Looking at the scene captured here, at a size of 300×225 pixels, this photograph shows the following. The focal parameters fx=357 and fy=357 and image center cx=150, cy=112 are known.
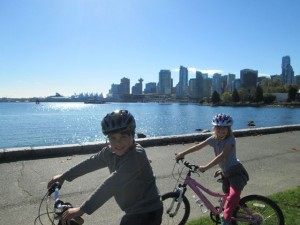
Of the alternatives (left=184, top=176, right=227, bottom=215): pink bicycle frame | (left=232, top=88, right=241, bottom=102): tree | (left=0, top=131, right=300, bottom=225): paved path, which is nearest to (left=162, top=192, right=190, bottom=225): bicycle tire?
(left=184, top=176, right=227, bottom=215): pink bicycle frame

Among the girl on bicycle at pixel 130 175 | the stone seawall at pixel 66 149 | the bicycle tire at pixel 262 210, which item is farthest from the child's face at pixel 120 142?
the stone seawall at pixel 66 149

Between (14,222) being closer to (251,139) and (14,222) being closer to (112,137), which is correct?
(112,137)

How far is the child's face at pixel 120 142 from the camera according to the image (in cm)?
304

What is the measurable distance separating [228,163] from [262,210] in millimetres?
811

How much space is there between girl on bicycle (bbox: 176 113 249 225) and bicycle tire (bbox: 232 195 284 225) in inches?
7.8

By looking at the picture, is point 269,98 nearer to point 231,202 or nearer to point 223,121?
point 223,121

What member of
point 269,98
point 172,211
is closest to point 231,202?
point 172,211

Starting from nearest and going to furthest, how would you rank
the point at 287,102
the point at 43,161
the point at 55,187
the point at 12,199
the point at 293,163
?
the point at 55,187, the point at 12,199, the point at 43,161, the point at 293,163, the point at 287,102

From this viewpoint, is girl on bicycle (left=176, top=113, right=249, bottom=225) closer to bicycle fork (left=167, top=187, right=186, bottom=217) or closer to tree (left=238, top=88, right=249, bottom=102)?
bicycle fork (left=167, top=187, right=186, bottom=217)

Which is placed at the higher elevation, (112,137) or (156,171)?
(112,137)

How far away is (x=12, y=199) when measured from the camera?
6.46 metres

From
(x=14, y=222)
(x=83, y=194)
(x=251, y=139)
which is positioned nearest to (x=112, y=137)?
(x=14, y=222)

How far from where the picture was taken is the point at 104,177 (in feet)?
26.5

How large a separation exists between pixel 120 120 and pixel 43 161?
719 cm
